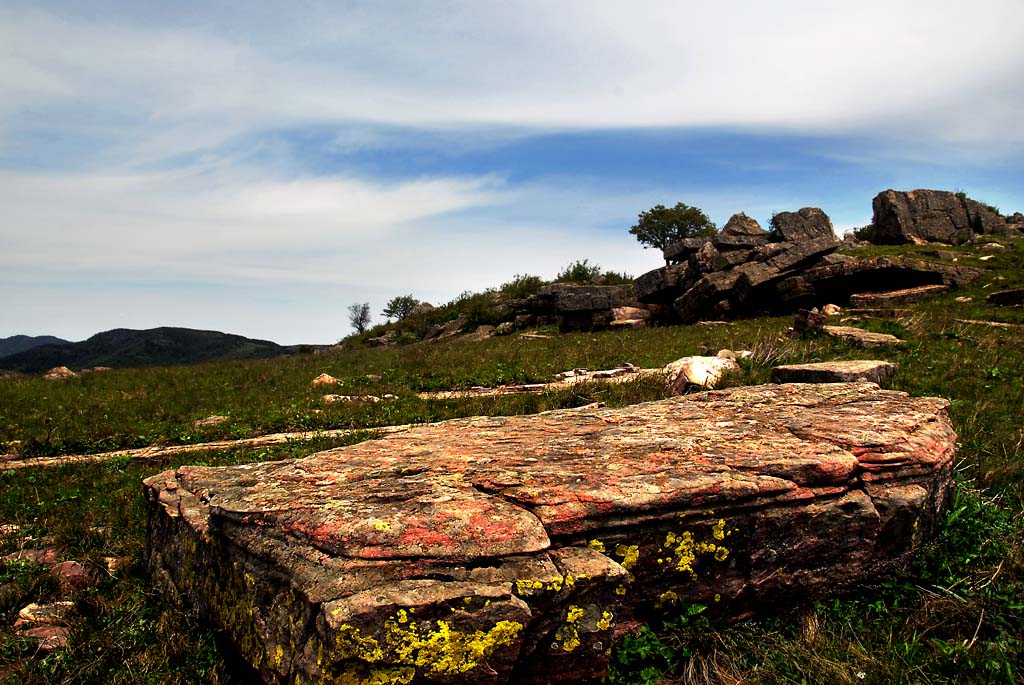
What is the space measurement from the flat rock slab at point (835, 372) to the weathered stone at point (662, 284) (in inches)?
853

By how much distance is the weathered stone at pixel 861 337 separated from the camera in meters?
17.5

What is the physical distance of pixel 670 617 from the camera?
15.7ft

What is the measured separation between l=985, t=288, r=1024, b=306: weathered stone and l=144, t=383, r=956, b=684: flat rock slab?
22.7 meters

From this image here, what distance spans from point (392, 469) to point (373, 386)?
15.0 m

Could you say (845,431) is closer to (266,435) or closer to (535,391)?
(535,391)

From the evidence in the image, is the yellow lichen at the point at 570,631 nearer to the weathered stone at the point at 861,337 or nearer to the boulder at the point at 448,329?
the weathered stone at the point at 861,337

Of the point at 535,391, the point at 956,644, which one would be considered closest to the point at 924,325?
the point at 535,391

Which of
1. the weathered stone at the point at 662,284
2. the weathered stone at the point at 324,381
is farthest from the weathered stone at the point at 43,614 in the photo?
the weathered stone at the point at 662,284

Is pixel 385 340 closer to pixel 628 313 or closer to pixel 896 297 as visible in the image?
pixel 628 313

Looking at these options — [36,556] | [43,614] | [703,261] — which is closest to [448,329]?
[703,261]

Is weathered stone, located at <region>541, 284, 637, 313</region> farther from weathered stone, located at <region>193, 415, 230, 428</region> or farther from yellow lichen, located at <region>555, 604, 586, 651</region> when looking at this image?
yellow lichen, located at <region>555, 604, 586, 651</region>

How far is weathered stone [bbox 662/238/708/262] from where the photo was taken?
37.2 meters

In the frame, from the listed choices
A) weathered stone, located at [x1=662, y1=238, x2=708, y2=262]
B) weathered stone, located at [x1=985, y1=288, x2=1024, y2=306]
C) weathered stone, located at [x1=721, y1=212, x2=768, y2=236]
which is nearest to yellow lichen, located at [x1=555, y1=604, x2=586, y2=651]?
weathered stone, located at [x1=985, y1=288, x2=1024, y2=306]

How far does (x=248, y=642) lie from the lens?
4.38 metres
